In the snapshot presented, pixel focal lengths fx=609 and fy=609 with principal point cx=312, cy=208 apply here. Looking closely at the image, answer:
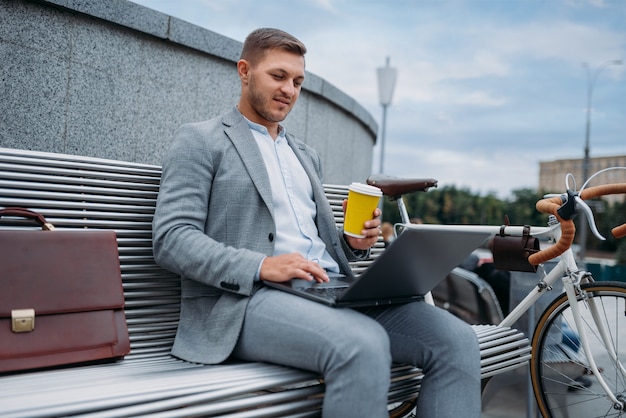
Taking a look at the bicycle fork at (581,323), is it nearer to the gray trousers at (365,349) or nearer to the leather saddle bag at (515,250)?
the leather saddle bag at (515,250)

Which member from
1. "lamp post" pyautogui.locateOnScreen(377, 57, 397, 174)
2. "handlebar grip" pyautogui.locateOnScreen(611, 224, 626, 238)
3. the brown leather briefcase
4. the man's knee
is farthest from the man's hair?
"lamp post" pyautogui.locateOnScreen(377, 57, 397, 174)

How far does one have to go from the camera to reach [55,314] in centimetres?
202

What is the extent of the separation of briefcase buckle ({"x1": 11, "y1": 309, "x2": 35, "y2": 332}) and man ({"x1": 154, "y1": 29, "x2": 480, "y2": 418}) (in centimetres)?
50

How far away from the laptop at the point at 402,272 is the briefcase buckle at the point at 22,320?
2.59 feet

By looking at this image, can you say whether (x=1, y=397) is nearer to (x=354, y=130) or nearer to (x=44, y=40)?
(x=44, y=40)

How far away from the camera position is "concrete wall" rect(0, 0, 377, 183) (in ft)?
11.1

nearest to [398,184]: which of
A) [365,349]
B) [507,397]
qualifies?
[365,349]

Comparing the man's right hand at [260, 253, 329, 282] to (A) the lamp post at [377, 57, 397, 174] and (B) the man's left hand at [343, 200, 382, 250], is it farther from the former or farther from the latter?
(A) the lamp post at [377, 57, 397, 174]

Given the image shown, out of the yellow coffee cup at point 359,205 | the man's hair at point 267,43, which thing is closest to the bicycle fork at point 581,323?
the yellow coffee cup at point 359,205

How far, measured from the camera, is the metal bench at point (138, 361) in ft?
5.31

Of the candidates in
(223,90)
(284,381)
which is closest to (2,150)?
(284,381)

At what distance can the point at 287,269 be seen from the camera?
2.12 meters

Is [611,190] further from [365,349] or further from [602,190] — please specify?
[365,349]

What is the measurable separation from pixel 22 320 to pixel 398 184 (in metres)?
1.93
